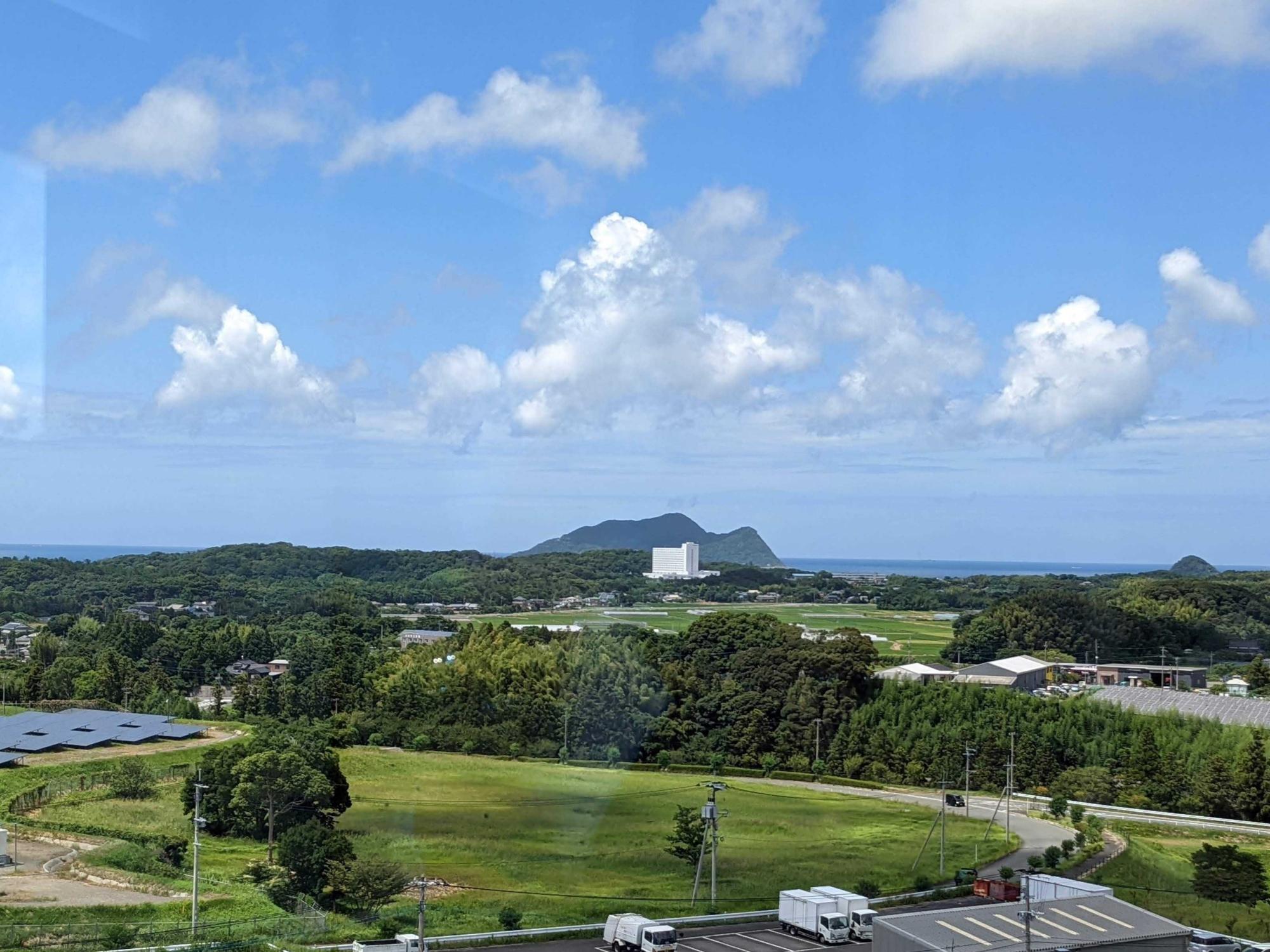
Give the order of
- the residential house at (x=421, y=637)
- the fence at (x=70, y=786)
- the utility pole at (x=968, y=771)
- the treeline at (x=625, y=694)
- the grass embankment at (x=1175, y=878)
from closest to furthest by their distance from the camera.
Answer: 1. the grass embankment at (x=1175, y=878)
2. the fence at (x=70, y=786)
3. the utility pole at (x=968, y=771)
4. the treeline at (x=625, y=694)
5. the residential house at (x=421, y=637)

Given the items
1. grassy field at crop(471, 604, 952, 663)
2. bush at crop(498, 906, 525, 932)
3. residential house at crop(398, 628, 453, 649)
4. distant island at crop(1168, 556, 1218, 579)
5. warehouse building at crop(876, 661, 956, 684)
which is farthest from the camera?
distant island at crop(1168, 556, 1218, 579)

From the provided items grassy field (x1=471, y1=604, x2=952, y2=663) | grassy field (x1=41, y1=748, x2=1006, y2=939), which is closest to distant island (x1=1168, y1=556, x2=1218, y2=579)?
grassy field (x1=471, y1=604, x2=952, y2=663)

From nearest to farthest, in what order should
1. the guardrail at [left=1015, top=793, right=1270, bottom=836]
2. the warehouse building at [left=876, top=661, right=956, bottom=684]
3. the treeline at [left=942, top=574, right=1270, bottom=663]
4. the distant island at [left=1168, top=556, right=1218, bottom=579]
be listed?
the guardrail at [left=1015, top=793, right=1270, bottom=836], the warehouse building at [left=876, top=661, right=956, bottom=684], the treeline at [left=942, top=574, right=1270, bottom=663], the distant island at [left=1168, top=556, right=1218, bottom=579]

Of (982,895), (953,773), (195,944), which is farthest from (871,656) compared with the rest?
(195,944)

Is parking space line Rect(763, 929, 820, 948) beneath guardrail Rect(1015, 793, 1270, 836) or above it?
above

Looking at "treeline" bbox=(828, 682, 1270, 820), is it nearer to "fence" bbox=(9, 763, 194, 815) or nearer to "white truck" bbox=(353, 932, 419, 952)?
"fence" bbox=(9, 763, 194, 815)

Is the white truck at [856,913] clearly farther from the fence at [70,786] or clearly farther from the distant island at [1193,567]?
the distant island at [1193,567]

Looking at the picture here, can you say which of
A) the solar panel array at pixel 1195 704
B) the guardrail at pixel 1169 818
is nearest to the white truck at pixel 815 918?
the guardrail at pixel 1169 818
